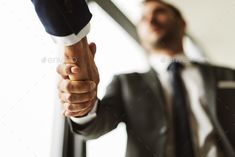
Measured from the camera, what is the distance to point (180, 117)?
0.53 metres

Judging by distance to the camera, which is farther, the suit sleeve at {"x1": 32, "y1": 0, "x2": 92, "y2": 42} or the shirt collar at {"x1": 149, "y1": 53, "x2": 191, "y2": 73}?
the shirt collar at {"x1": 149, "y1": 53, "x2": 191, "y2": 73}

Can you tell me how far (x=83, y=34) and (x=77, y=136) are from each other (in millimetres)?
175

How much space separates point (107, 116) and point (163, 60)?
0.47ft

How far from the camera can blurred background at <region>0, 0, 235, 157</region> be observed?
0.53m

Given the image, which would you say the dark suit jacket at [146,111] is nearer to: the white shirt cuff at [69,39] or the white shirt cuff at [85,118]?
the white shirt cuff at [85,118]

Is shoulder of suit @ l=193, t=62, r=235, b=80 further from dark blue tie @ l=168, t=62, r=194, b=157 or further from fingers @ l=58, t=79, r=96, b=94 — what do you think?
fingers @ l=58, t=79, r=96, b=94

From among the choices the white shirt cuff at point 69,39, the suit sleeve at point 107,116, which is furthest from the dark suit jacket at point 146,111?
the white shirt cuff at point 69,39

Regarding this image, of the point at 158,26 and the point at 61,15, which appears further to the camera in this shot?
the point at 158,26

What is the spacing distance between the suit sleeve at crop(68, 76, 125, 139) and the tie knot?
10 centimetres

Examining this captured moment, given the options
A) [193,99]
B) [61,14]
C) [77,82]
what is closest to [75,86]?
[77,82]

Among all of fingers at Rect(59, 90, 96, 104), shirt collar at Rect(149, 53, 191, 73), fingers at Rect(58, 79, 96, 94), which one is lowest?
shirt collar at Rect(149, 53, 191, 73)

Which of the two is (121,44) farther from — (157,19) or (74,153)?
(74,153)

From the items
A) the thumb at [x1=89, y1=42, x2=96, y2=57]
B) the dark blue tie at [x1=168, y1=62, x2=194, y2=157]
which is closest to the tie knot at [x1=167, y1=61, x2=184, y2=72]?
the dark blue tie at [x1=168, y1=62, x2=194, y2=157]

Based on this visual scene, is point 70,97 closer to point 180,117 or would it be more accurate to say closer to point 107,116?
point 107,116
